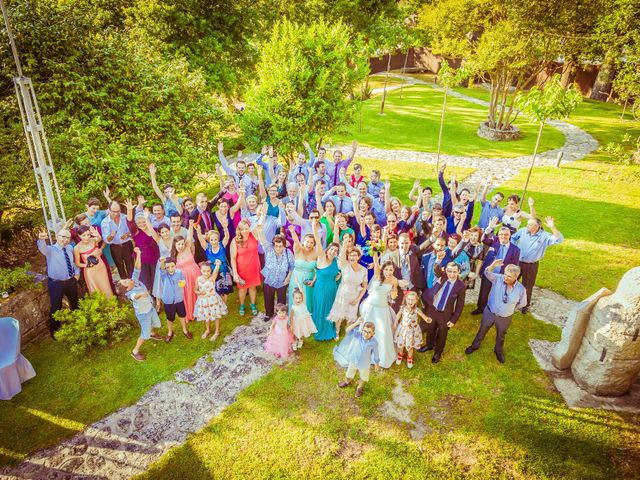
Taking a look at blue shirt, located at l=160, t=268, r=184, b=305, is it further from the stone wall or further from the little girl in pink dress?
the stone wall

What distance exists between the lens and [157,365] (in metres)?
7.47

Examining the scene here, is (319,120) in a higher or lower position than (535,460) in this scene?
higher

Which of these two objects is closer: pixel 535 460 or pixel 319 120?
pixel 535 460

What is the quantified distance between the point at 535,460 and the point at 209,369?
566cm

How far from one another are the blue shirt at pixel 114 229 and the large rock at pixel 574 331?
9333 millimetres

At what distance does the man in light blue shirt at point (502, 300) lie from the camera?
22.5 feet

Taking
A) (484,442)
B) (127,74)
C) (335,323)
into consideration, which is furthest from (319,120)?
(484,442)

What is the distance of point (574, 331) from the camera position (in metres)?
6.93

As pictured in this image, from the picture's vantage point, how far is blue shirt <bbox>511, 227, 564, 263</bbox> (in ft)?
26.2

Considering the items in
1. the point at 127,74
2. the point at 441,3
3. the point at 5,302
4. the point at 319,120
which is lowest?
the point at 5,302

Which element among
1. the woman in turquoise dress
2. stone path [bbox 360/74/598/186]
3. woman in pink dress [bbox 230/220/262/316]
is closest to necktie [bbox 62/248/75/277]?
woman in pink dress [bbox 230/220/262/316]

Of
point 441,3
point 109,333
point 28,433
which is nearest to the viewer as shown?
point 28,433

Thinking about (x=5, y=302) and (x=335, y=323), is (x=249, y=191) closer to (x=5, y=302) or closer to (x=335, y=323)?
(x=335, y=323)

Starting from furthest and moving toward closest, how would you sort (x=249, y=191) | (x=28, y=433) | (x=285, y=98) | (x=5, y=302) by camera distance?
(x=285, y=98) → (x=249, y=191) → (x=5, y=302) → (x=28, y=433)
